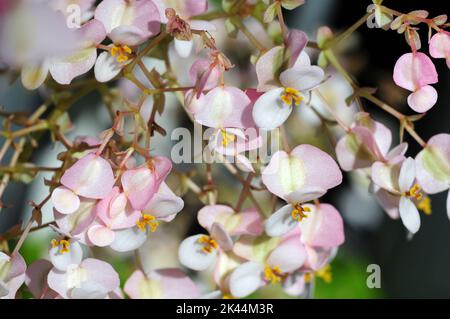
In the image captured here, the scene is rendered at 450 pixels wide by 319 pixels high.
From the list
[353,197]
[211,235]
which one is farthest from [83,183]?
[353,197]

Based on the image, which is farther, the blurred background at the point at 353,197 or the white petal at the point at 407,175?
the blurred background at the point at 353,197

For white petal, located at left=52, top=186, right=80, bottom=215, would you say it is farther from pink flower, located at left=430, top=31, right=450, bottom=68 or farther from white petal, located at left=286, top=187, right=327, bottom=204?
pink flower, located at left=430, top=31, right=450, bottom=68

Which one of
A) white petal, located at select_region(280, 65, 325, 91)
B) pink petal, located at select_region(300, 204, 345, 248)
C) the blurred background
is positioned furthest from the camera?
the blurred background

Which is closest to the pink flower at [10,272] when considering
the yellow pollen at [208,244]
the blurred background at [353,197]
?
the yellow pollen at [208,244]

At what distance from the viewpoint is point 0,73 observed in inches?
19.9

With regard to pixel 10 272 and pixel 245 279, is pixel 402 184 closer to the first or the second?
pixel 245 279

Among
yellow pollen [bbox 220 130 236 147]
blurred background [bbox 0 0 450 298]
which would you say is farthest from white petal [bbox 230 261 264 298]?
blurred background [bbox 0 0 450 298]

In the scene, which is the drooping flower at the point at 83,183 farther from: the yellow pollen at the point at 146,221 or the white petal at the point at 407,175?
the white petal at the point at 407,175

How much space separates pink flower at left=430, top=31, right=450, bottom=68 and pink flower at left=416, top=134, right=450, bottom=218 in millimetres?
61

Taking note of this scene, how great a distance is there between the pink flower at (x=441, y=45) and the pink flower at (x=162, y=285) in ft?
0.79

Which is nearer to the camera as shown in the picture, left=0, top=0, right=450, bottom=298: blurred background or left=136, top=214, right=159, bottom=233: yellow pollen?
left=136, top=214, right=159, bottom=233: yellow pollen

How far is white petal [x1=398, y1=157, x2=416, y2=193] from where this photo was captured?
0.45 m

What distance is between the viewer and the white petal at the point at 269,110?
42cm

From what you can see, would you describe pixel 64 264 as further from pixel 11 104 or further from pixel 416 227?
pixel 11 104
